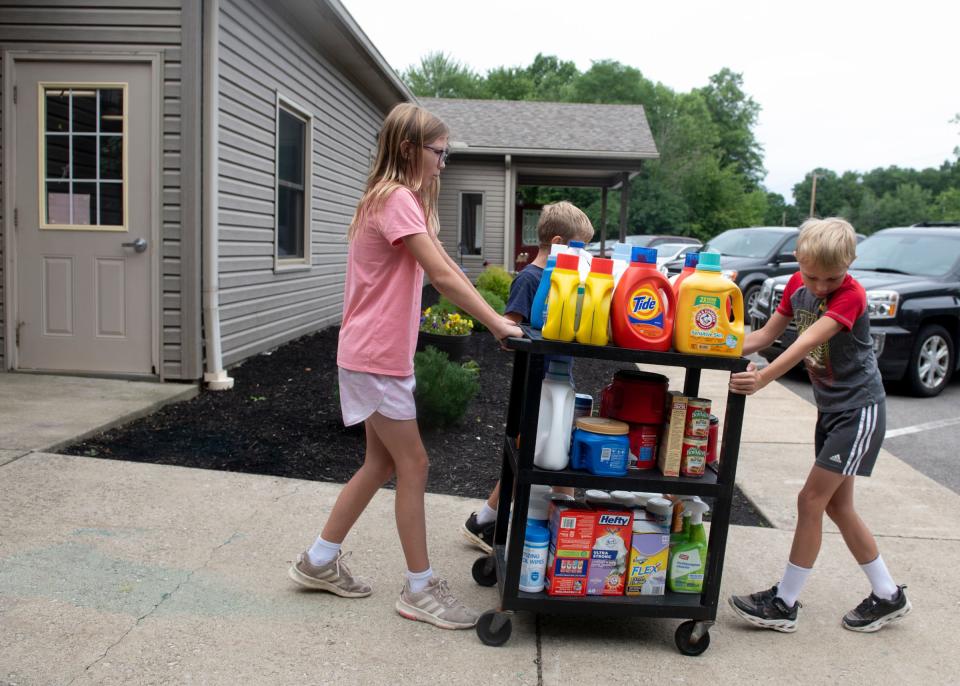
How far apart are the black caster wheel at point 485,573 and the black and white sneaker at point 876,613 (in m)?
1.43

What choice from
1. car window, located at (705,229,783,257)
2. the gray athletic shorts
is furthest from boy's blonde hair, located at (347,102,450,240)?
car window, located at (705,229,783,257)

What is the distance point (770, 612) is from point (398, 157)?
7.41 ft

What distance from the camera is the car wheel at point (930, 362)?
886 cm

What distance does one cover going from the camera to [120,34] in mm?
6367

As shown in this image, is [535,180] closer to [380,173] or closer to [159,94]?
[159,94]

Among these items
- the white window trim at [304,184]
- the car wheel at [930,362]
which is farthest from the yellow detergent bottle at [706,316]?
the car wheel at [930,362]

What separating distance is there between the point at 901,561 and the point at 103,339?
5.82m

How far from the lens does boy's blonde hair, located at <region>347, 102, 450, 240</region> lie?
288 centimetres

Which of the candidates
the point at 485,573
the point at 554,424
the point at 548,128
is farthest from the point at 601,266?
the point at 548,128

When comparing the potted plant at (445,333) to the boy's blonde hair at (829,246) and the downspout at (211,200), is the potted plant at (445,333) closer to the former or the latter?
the downspout at (211,200)

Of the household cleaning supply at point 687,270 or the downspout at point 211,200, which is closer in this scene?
the household cleaning supply at point 687,270

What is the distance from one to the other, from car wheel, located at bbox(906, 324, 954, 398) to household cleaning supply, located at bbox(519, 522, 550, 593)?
7352 millimetres

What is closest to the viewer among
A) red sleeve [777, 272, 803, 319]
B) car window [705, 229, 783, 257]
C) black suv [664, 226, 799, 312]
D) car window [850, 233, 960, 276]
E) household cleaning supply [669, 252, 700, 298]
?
household cleaning supply [669, 252, 700, 298]

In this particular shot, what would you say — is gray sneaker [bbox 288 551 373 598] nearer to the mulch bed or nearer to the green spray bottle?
the green spray bottle
